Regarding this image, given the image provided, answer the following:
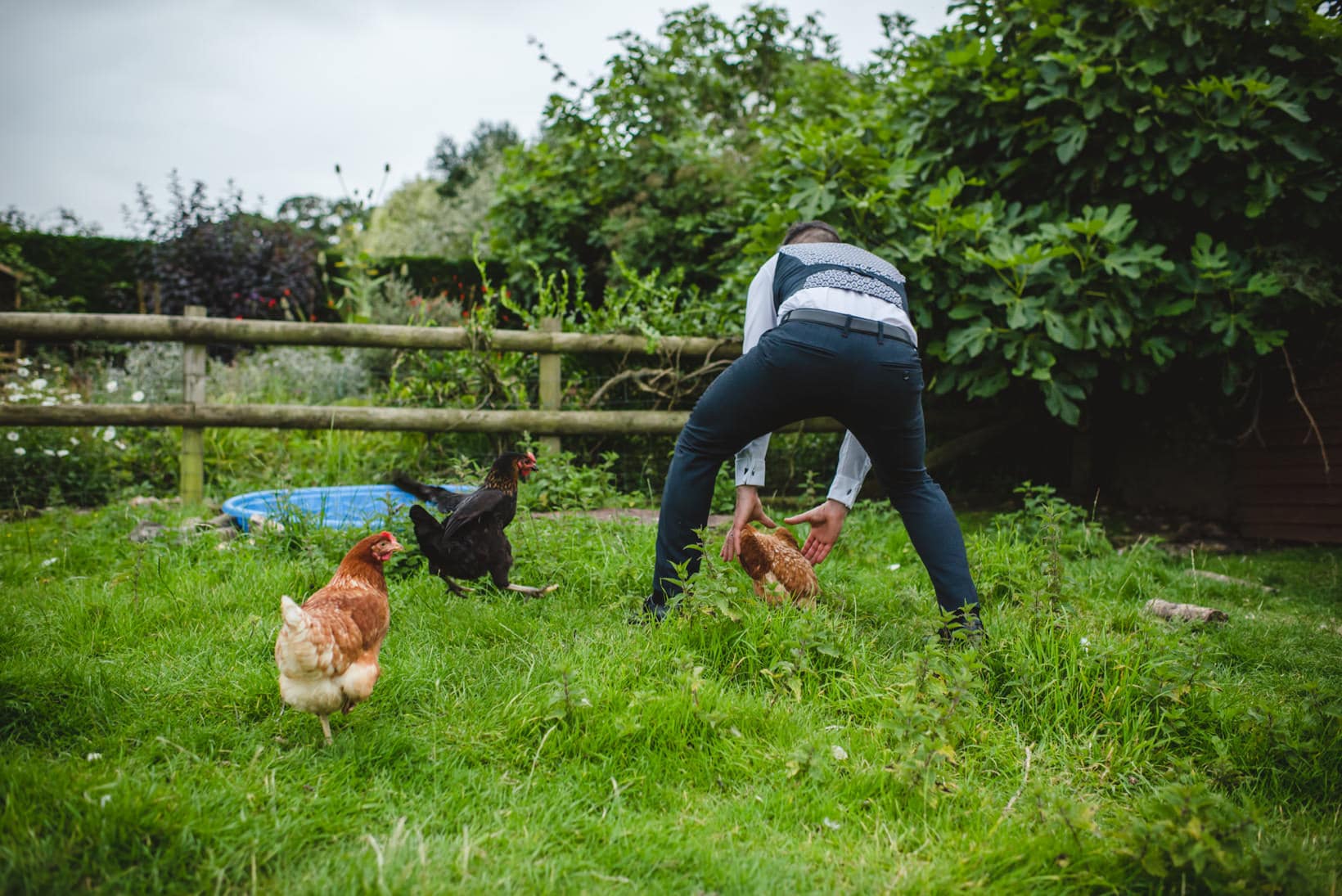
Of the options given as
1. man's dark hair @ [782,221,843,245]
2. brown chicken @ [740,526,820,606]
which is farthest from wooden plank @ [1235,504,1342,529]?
man's dark hair @ [782,221,843,245]

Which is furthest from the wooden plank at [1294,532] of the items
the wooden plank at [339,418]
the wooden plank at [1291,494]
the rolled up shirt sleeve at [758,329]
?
the rolled up shirt sleeve at [758,329]

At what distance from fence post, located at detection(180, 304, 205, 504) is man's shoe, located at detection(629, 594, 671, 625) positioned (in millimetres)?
3765

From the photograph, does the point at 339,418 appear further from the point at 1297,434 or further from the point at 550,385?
the point at 1297,434

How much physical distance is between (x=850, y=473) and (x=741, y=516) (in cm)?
49

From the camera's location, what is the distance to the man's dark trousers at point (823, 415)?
251 cm

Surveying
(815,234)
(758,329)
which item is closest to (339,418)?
(758,329)

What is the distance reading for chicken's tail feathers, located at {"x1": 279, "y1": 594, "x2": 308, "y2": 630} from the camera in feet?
6.03

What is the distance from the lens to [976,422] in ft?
20.2

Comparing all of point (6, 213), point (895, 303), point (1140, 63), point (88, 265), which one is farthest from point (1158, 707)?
point (6, 213)

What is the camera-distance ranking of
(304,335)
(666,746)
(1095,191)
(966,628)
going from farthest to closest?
(304,335)
(1095,191)
(966,628)
(666,746)

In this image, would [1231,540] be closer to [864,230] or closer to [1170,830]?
[864,230]

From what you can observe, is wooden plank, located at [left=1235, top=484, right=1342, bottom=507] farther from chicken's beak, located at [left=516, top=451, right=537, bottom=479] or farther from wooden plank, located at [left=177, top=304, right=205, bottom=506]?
wooden plank, located at [left=177, top=304, right=205, bottom=506]

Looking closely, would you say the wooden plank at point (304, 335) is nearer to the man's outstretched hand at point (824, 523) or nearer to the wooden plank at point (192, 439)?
the wooden plank at point (192, 439)

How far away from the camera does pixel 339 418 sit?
509 centimetres
